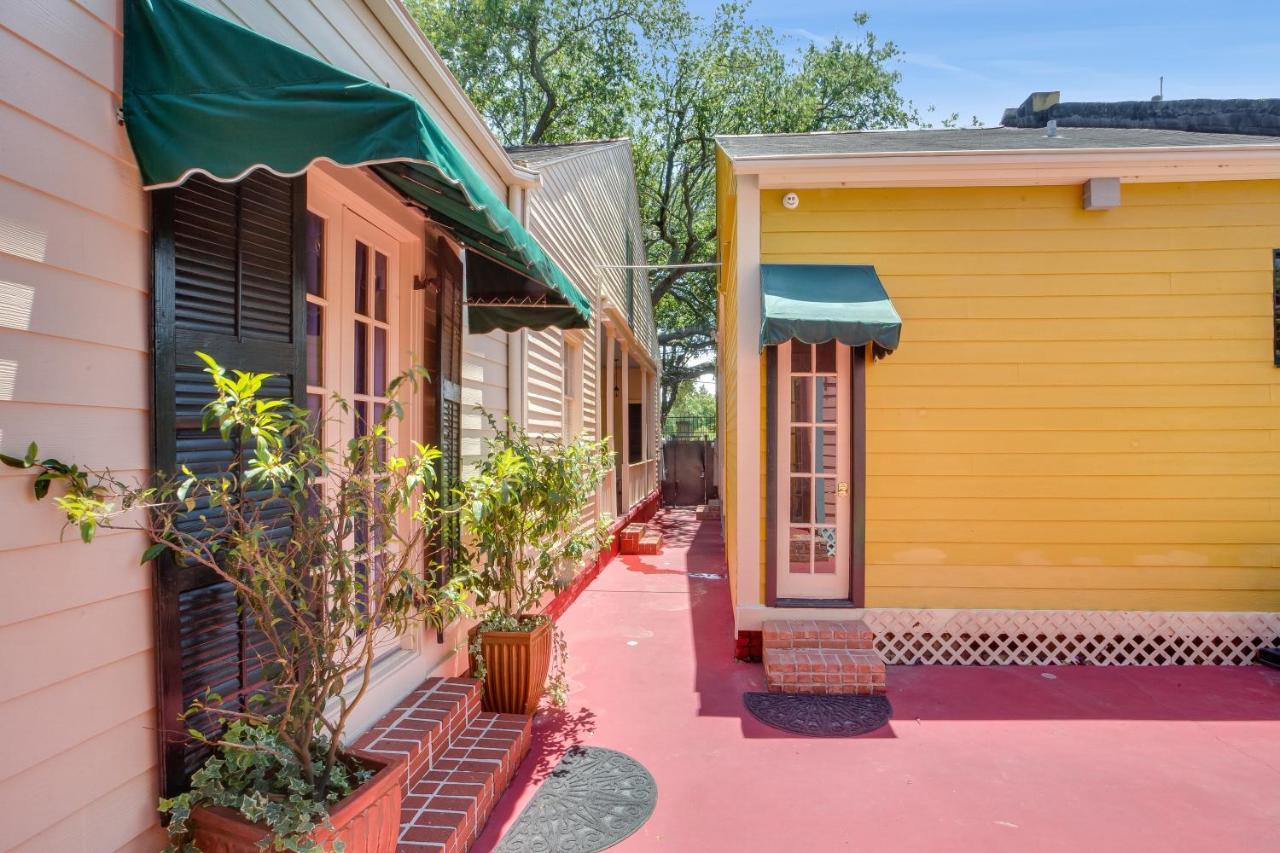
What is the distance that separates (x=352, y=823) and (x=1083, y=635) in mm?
5029

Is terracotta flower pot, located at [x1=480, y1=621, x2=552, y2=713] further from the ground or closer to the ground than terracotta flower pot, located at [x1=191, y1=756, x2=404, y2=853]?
closer to the ground

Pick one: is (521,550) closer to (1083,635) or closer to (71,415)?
(71,415)

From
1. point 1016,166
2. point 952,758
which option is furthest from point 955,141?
point 952,758

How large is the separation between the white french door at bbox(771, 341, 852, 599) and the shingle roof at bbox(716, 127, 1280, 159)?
4.97ft

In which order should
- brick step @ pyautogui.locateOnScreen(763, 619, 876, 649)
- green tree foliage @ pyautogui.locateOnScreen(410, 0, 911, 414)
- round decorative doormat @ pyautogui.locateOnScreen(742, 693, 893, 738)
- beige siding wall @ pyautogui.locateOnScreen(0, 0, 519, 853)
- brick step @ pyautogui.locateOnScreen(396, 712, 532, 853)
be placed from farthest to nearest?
green tree foliage @ pyautogui.locateOnScreen(410, 0, 911, 414) < brick step @ pyautogui.locateOnScreen(763, 619, 876, 649) < round decorative doormat @ pyautogui.locateOnScreen(742, 693, 893, 738) < brick step @ pyautogui.locateOnScreen(396, 712, 532, 853) < beige siding wall @ pyautogui.locateOnScreen(0, 0, 519, 853)

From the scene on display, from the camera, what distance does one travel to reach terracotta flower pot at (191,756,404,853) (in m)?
1.76

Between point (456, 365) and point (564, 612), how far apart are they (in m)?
3.12

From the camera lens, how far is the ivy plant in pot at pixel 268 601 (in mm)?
1712

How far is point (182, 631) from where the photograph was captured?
74.0 inches

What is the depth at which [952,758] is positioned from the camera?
3482 mm

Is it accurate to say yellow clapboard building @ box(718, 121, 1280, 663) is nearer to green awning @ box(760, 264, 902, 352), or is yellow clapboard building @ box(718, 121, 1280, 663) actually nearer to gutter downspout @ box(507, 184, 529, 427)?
green awning @ box(760, 264, 902, 352)

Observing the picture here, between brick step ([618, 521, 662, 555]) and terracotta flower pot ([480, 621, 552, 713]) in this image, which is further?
brick step ([618, 521, 662, 555])

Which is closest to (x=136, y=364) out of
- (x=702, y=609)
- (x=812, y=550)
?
(x=812, y=550)

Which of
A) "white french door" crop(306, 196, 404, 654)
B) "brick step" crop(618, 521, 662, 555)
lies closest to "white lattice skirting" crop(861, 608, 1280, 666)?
"white french door" crop(306, 196, 404, 654)
